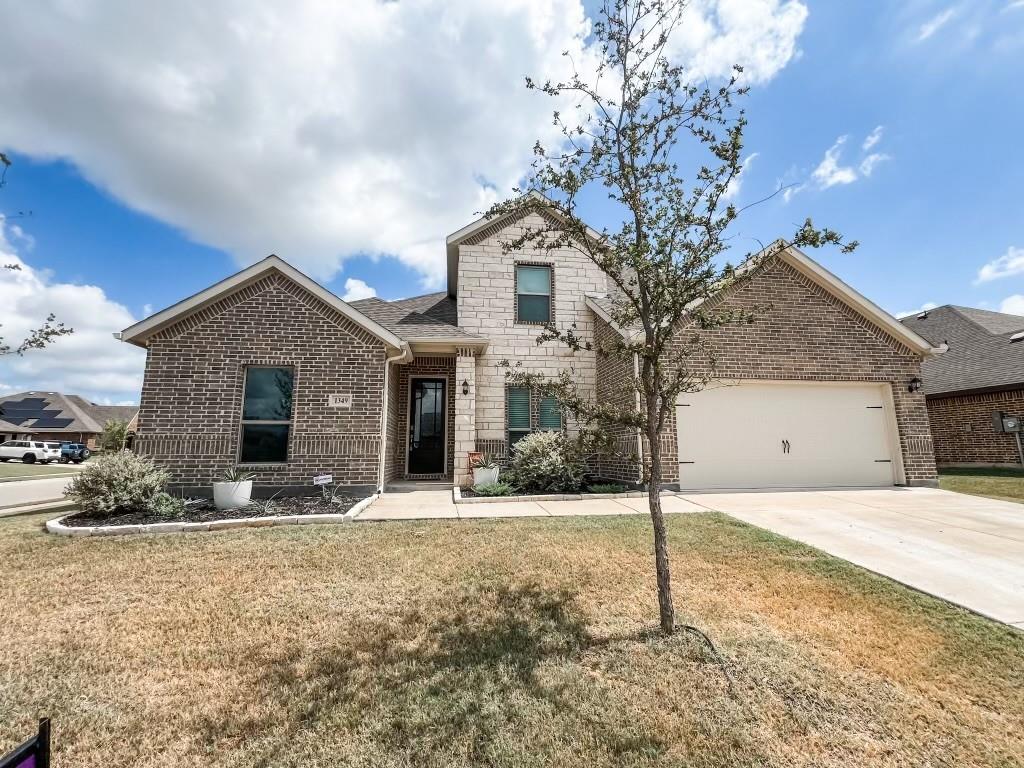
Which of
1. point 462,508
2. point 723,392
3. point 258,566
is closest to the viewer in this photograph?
point 258,566

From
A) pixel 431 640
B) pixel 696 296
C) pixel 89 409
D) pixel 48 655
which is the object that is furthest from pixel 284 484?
pixel 89 409

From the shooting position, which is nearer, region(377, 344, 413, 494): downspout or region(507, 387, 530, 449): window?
region(377, 344, 413, 494): downspout

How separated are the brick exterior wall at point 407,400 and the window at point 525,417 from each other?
1.62 meters

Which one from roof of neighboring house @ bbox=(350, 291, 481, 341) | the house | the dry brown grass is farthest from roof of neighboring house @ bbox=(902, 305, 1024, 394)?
the dry brown grass

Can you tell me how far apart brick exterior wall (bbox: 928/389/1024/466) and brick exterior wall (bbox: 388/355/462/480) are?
1731 centimetres

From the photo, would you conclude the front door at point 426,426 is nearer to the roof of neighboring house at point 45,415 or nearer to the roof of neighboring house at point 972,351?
the roof of neighboring house at point 972,351

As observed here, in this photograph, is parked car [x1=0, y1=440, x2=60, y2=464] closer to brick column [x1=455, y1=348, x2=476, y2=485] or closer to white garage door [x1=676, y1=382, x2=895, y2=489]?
brick column [x1=455, y1=348, x2=476, y2=485]

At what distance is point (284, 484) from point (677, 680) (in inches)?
319

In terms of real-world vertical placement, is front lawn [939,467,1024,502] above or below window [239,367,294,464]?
below

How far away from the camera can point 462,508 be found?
26.3ft

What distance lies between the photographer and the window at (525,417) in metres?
11.5

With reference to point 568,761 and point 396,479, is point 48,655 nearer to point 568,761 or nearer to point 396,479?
point 568,761

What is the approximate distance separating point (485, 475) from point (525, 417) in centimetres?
219

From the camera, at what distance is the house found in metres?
8.82
